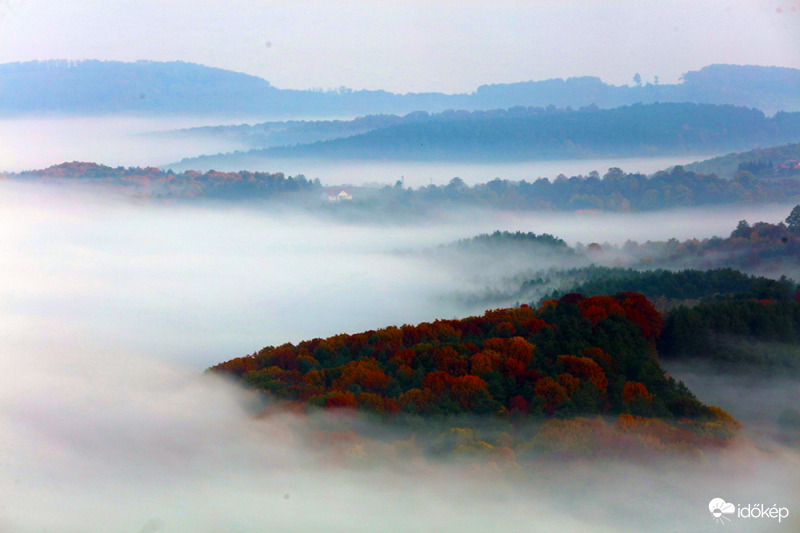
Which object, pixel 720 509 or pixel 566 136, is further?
pixel 566 136

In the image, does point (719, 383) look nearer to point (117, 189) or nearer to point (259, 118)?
point (117, 189)

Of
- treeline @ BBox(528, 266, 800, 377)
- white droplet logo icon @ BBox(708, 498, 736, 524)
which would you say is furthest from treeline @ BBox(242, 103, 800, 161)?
white droplet logo icon @ BBox(708, 498, 736, 524)

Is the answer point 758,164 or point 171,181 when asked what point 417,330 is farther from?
point 171,181

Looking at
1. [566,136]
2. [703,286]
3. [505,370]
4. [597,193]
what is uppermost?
[566,136]

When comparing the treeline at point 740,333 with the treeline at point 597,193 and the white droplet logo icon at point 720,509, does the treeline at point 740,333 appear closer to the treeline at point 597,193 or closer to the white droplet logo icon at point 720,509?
the white droplet logo icon at point 720,509

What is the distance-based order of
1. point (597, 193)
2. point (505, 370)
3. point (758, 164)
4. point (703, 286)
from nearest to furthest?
point (505, 370)
point (703, 286)
point (758, 164)
point (597, 193)

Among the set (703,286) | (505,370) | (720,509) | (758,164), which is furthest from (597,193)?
(720,509)

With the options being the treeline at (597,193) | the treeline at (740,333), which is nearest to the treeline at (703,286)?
the treeline at (740,333)
